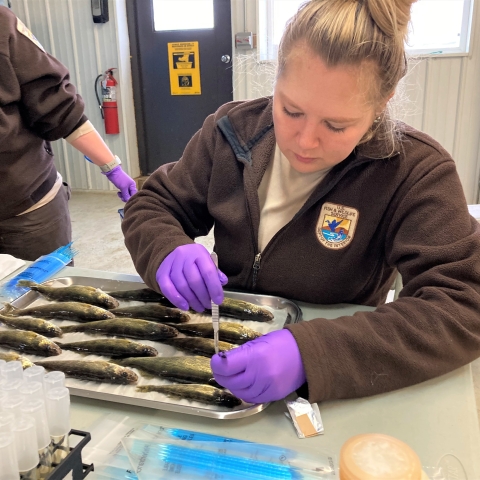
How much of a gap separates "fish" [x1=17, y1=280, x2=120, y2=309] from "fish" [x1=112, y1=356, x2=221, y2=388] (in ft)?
0.75

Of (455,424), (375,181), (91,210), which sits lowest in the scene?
(91,210)

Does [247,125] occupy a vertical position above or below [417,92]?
above

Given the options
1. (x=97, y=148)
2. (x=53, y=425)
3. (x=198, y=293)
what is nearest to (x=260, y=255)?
(x=198, y=293)

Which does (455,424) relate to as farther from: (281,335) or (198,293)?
(198,293)

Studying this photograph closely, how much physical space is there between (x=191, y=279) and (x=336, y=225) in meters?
0.34

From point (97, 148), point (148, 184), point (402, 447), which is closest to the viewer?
point (402, 447)

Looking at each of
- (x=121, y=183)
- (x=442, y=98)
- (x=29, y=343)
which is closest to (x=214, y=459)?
(x=29, y=343)

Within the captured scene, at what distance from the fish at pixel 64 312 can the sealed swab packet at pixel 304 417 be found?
457 millimetres

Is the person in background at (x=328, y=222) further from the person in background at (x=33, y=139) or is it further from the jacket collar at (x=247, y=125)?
the person in background at (x=33, y=139)

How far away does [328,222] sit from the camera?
3.42ft

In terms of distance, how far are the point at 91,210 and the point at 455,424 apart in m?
3.81

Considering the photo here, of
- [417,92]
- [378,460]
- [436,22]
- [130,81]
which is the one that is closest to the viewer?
[378,460]

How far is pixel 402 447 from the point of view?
502 mm

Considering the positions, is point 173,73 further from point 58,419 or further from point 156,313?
point 58,419
